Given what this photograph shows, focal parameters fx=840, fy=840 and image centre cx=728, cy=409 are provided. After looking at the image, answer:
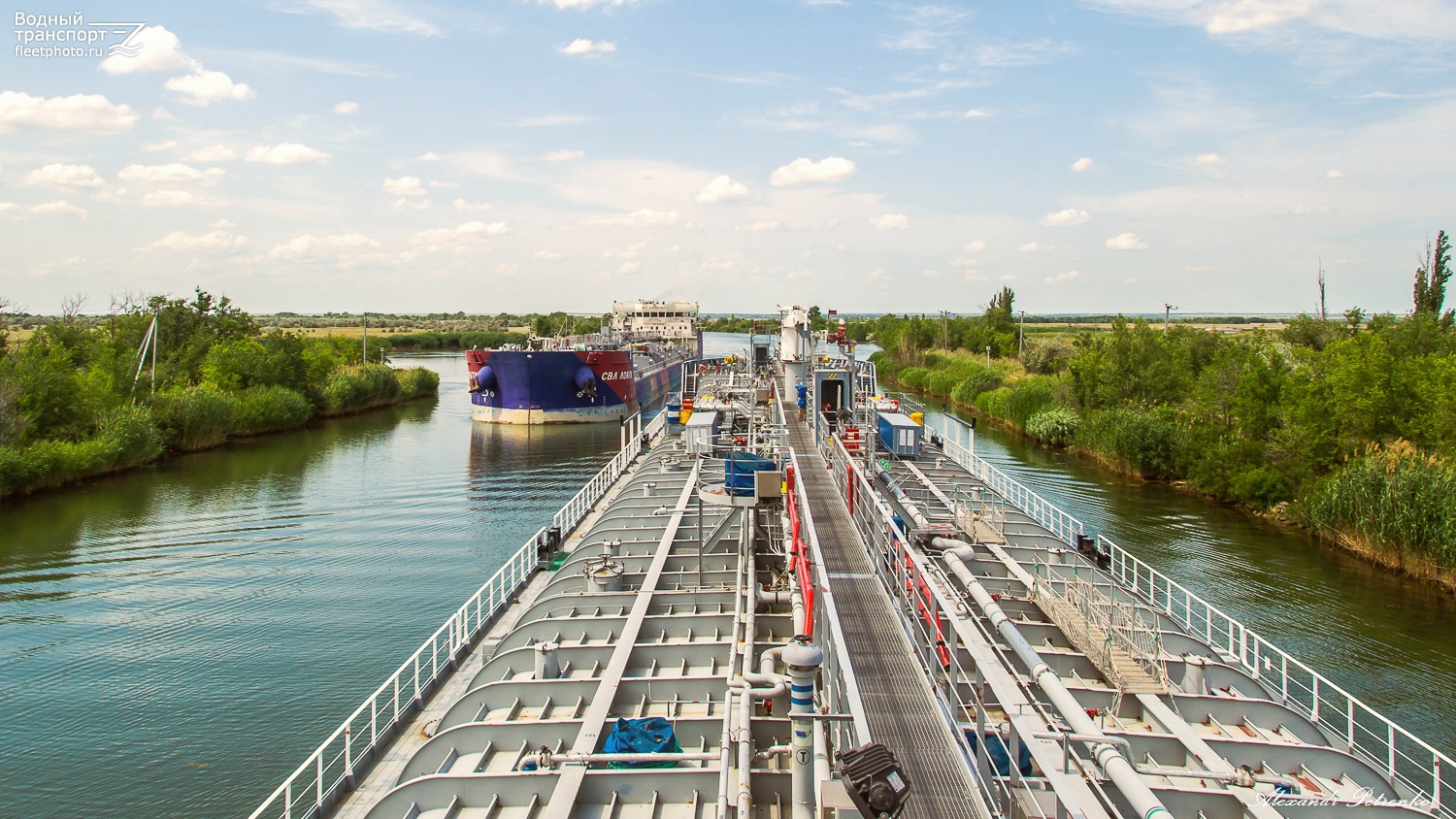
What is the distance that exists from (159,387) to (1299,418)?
187 feet

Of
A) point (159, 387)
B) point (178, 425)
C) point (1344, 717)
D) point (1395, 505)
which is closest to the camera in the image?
point (1344, 717)

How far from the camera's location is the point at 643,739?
9.37m

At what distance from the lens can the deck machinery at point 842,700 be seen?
7.05 m

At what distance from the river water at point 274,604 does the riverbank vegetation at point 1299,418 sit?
141 cm

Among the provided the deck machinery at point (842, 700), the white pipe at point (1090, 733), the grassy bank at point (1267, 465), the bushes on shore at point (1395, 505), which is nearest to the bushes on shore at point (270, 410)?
the deck machinery at point (842, 700)

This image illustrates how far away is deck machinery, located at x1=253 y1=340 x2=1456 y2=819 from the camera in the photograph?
278 inches

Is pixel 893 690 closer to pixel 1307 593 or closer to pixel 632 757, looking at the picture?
pixel 632 757

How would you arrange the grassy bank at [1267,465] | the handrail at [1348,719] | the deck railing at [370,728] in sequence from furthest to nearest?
the grassy bank at [1267,465], the handrail at [1348,719], the deck railing at [370,728]

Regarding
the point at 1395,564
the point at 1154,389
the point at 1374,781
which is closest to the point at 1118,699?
the point at 1374,781

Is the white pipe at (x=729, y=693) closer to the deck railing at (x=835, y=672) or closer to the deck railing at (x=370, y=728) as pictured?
the deck railing at (x=835, y=672)

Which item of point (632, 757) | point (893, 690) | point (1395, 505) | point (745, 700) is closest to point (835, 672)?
point (893, 690)

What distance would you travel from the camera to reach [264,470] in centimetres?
3953

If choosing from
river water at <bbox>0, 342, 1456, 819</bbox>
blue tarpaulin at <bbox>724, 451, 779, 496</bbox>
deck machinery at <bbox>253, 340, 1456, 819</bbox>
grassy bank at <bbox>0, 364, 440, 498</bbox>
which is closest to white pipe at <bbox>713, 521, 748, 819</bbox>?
deck machinery at <bbox>253, 340, 1456, 819</bbox>

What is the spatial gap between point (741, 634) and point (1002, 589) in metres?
4.78
